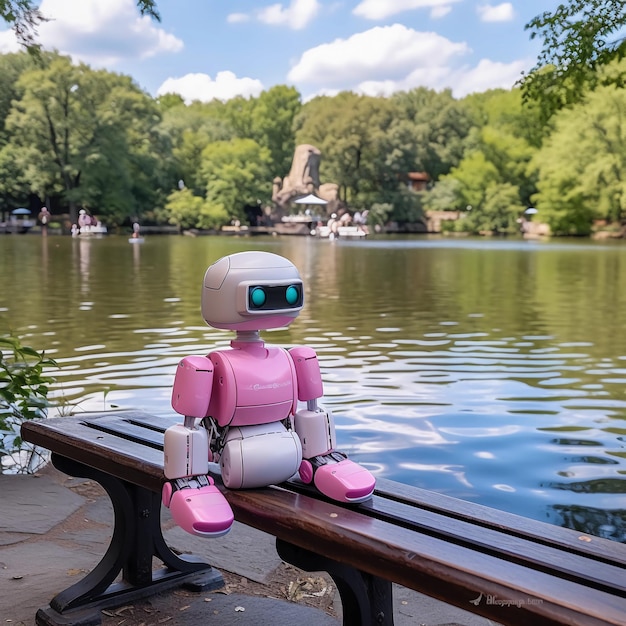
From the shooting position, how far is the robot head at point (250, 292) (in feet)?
7.23

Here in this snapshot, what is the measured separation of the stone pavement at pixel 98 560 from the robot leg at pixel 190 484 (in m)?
0.68

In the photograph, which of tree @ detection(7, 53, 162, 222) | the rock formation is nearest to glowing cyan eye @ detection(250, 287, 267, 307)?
tree @ detection(7, 53, 162, 222)

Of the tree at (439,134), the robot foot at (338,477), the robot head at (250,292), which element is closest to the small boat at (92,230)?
the tree at (439,134)

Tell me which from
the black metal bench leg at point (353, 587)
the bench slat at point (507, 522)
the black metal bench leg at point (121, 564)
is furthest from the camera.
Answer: the black metal bench leg at point (121, 564)

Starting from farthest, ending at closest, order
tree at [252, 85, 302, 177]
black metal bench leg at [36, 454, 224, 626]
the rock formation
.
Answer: tree at [252, 85, 302, 177] < the rock formation < black metal bench leg at [36, 454, 224, 626]

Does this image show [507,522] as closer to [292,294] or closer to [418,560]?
[418,560]

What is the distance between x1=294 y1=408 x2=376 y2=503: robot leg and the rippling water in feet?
6.87

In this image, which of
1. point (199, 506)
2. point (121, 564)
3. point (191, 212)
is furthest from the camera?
point (191, 212)

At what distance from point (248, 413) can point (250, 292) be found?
1.03 ft

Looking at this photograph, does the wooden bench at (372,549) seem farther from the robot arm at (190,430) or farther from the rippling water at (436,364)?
the rippling water at (436,364)

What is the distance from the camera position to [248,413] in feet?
7.15

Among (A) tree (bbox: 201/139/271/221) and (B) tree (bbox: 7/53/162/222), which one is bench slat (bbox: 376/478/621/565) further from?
(A) tree (bbox: 201/139/271/221)

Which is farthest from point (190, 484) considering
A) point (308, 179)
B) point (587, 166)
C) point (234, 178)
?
point (308, 179)

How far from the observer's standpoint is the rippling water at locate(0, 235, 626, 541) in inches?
187
